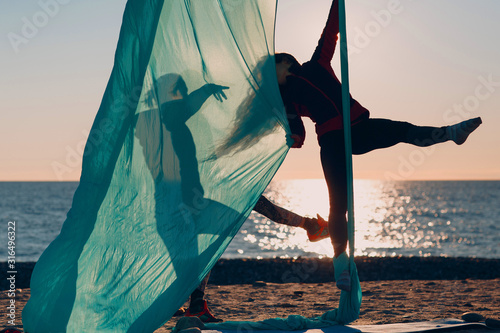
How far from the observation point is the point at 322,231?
525 centimetres

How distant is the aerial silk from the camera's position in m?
4.25

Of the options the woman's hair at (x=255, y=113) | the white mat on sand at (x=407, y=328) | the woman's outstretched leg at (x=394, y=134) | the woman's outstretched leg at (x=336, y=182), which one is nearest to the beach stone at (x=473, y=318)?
the white mat on sand at (x=407, y=328)

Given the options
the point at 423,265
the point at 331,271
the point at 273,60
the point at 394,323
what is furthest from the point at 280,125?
the point at 423,265

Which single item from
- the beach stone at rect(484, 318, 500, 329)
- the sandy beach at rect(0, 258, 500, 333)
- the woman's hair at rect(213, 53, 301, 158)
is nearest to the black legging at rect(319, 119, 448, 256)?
the woman's hair at rect(213, 53, 301, 158)

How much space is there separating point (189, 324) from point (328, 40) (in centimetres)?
260

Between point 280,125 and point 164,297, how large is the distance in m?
1.60

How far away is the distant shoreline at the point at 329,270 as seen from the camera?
34.6 feet

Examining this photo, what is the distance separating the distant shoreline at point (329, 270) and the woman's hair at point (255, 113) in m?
6.18

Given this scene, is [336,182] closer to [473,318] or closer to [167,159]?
[167,159]

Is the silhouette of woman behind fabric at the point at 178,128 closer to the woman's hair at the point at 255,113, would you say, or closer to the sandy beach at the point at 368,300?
the woman's hair at the point at 255,113

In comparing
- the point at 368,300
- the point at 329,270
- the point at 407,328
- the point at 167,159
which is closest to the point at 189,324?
the point at 167,159

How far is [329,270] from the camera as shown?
10.5 m

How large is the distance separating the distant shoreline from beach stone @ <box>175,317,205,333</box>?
5.50 meters

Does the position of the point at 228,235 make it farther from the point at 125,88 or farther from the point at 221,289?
the point at 221,289
